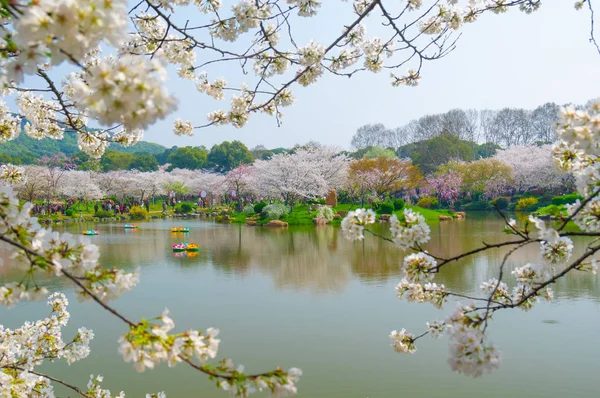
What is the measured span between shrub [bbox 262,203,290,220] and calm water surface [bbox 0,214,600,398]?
949 cm

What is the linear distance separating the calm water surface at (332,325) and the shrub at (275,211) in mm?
9487

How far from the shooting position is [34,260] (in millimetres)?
984

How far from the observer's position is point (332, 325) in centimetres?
555

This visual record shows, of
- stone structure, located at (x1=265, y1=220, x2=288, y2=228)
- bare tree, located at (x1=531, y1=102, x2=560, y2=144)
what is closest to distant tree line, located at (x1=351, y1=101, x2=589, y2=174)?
bare tree, located at (x1=531, y1=102, x2=560, y2=144)

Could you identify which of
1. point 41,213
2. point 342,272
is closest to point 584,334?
point 342,272

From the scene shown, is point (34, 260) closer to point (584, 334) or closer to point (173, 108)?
point (173, 108)

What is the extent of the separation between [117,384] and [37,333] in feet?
4.76

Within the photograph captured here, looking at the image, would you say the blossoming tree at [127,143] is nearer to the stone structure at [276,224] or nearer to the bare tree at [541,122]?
the stone structure at [276,224]

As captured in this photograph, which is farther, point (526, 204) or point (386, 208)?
point (526, 204)

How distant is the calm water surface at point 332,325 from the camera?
13.3 ft

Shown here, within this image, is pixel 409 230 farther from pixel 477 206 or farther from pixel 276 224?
pixel 477 206

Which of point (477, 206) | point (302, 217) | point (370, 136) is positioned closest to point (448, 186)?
point (477, 206)

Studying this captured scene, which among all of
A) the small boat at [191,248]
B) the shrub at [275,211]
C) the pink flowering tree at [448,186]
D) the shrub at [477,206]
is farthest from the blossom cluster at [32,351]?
the pink flowering tree at [448,186]

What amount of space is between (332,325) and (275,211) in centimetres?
1465
